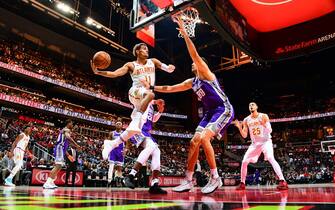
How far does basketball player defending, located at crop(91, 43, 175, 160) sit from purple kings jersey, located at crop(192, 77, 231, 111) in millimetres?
802

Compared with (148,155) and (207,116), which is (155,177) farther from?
(207,116)

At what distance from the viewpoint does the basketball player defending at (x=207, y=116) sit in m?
4.36

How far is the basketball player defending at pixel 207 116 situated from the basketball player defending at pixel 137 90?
179 millimetres

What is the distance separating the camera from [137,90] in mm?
4633

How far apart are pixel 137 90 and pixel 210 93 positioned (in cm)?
A: 120

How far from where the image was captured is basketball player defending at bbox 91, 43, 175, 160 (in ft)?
14.4

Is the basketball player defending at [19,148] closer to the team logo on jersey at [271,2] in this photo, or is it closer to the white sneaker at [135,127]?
the white sneaker at [135,127]

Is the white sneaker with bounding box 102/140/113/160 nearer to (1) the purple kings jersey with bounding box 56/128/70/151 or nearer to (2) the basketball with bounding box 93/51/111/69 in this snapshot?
(2) the basketball with bounding box 93/51/111/69

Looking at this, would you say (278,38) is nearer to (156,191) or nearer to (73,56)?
(156,191)

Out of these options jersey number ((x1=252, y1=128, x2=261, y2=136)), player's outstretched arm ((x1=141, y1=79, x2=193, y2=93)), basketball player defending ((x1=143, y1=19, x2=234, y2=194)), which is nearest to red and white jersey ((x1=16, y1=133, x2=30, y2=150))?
player's outstretched arm ((x1=141, y1=79, x2=193, y2=93))

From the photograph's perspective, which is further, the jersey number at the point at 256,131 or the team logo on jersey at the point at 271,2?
the jersey number at the point at 256,131

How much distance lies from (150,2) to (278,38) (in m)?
3.14

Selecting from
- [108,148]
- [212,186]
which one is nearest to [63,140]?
[108,148]

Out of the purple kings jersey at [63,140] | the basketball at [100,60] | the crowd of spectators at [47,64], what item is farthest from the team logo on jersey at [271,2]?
the crowd of spectators at [47,64]
